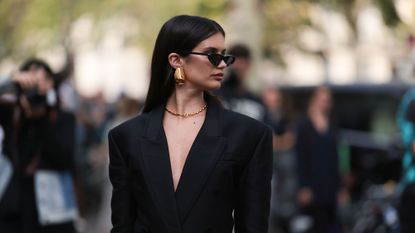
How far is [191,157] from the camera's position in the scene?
5.09 m

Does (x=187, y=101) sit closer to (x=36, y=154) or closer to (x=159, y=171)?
(x=159, y=171)

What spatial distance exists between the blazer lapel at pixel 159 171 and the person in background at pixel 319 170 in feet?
21.3

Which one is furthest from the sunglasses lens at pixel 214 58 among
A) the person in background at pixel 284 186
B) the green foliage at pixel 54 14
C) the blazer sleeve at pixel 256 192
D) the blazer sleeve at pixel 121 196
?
the green foliage at pixel 54 14

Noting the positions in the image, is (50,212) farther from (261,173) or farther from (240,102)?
(261,173)

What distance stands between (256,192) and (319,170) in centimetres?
658

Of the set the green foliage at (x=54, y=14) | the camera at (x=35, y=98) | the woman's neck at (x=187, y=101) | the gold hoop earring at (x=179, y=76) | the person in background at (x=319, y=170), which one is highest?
the gold hoop earring at (x=179, y=76)

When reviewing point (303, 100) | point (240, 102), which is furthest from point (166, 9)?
point (240, 102)

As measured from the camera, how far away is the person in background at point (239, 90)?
9.18 metres

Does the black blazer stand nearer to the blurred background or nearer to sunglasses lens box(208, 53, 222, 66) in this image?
sunglasses lens box(208, 53, 222, 66)

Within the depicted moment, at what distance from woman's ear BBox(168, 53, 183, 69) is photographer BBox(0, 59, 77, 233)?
2.65 meters

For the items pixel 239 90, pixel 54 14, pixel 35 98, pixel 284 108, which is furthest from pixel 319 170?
pixel 54 14

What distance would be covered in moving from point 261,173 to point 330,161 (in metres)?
6.60

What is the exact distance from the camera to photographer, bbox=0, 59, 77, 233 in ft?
25.5

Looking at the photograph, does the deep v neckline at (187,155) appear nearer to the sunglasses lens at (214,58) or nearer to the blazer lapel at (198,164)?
the blazer lapel at (198,164)
